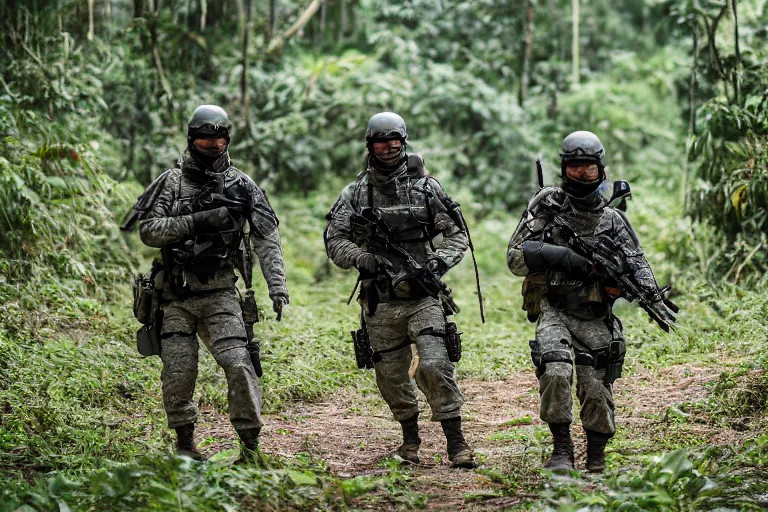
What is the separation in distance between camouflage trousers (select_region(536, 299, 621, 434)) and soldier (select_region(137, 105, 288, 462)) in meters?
1.57

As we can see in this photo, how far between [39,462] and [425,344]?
2.34 meters

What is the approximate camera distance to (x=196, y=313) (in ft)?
18.6

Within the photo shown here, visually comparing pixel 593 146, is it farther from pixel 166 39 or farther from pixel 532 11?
pixel 532 11

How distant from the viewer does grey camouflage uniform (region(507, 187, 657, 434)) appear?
5.31 meters

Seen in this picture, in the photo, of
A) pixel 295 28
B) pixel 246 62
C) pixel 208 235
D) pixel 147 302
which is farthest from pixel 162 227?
pixel 295 28

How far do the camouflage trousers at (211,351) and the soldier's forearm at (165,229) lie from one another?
382 millimetres

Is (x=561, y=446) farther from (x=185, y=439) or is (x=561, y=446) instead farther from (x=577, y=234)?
(x=185, y=439)

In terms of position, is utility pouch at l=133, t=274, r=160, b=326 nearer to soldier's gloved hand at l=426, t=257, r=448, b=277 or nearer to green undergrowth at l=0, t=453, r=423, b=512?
green undergrowth at l=0, t=453, r=423, b=512

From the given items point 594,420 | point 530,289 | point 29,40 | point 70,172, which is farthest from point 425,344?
point 29,40

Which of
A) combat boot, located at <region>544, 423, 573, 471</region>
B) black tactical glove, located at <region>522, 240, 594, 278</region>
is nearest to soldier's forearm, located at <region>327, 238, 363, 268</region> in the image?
black tactical glove, located at <region>522, 240, 594, 278</region>

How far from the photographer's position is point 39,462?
545 centimetres

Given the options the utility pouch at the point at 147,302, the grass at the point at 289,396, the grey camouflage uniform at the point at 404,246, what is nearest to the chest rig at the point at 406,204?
the grey camouflage uniform at the point at 404,246

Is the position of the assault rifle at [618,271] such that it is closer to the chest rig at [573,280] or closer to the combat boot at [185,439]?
the chest rig at [573,280]

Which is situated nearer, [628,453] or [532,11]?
[628,453]
